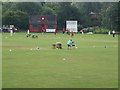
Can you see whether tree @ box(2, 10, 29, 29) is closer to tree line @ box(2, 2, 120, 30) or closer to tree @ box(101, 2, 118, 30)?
tree line @ box(2, 2, 120, 30)

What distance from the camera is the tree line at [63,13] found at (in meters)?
95.1

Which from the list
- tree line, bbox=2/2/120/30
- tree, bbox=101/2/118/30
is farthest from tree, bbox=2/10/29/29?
tree, bbox=101/2/118/30

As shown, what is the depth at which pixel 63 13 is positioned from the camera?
104500 millimetres

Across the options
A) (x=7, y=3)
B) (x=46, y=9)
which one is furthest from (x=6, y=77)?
(x=7, y=3)

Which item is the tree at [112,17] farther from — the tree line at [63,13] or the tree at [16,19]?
the tree at [16,19]

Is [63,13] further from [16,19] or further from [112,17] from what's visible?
[112,17]

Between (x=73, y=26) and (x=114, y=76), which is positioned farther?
(x=73, y=26)

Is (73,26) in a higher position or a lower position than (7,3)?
lower

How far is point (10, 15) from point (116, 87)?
86.1 metres

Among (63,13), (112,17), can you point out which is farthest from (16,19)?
(112,17)

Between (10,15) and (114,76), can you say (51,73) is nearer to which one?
(114,76)

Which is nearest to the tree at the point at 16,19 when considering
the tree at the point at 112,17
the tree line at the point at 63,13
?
the tree line at the point at 63,13

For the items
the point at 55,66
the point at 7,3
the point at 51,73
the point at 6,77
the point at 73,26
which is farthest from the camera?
the point at 7,3

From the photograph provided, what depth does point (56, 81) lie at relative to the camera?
14789mm
